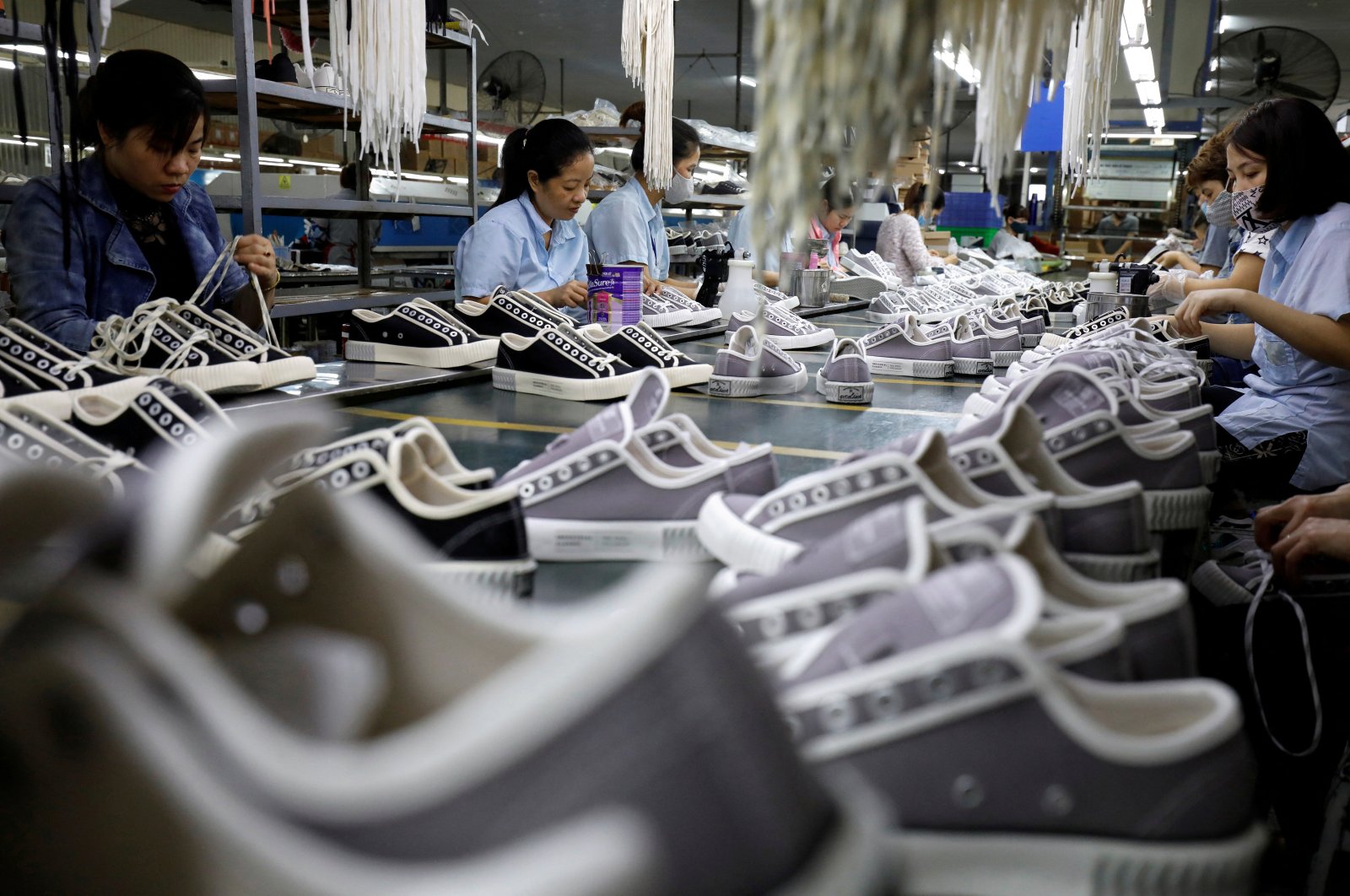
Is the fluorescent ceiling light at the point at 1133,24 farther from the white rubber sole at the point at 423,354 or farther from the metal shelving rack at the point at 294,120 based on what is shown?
the metal shelving rack at the point at 294,120

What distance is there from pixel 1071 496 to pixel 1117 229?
9.44 metres

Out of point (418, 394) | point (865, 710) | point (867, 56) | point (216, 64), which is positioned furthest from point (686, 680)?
point (216, 64)

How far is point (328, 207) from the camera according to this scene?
11.9 ft

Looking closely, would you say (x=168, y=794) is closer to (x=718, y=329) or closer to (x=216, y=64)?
(x=718, y=329)

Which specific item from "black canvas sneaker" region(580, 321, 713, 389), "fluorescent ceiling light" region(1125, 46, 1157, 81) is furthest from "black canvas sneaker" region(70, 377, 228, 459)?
"fluorescent ceiling light" region(1125, 46, 1157, 81)

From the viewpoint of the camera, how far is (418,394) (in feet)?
6.93

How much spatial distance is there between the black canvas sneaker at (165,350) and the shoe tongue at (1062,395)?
1.42 metres

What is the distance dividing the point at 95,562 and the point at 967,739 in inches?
17.8

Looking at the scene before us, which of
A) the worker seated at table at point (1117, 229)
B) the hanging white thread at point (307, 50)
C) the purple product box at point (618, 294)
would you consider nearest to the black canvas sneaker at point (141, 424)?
the hanging white thread at point (307, 50)

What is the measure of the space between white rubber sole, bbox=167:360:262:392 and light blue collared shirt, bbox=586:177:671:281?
2433mm

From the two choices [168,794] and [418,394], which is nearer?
[168,794]

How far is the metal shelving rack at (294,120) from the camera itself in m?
3.20

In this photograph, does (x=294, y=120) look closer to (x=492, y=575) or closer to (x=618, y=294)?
(x=618, y=294)

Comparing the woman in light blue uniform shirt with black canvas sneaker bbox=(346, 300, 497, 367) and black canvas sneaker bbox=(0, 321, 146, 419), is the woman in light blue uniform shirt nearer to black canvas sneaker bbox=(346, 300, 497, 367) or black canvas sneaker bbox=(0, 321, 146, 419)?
black canvas sneaker bbox=(346, 300, 497, 367)
